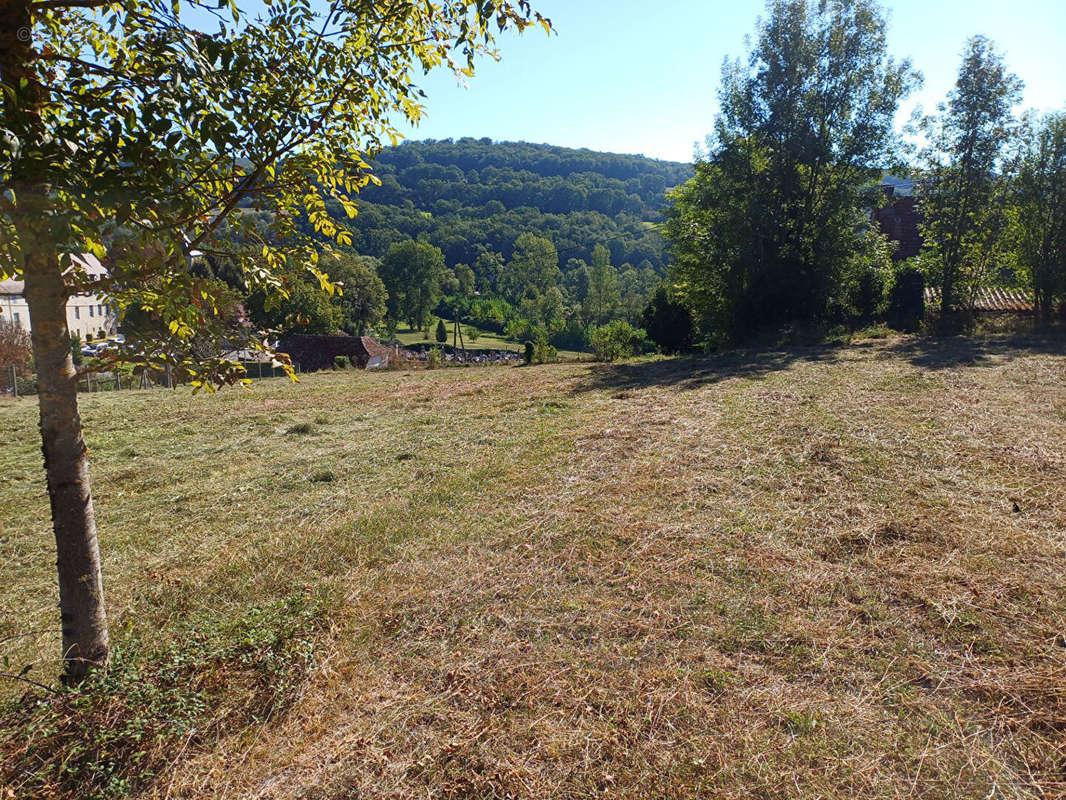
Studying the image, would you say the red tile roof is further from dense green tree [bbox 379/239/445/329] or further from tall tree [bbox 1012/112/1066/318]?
dense green tree [bbox 379/239/445/329]

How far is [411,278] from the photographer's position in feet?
290

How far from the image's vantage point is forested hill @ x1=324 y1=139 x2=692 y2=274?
449 ft

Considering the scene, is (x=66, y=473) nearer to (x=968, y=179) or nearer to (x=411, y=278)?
(x=968, y=179)

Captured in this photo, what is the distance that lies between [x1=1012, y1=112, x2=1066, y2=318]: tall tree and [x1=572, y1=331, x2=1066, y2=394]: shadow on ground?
2.03 metres

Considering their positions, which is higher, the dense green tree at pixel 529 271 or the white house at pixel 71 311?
the dense green tree at pixel 529 271

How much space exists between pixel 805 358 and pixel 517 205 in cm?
16367

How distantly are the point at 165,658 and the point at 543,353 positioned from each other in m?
18.8

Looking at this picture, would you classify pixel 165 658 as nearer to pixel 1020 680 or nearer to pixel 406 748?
pixel 406 748

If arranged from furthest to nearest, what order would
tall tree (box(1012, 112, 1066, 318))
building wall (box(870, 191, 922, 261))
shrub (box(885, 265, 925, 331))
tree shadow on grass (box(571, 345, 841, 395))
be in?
building wall (box(870, 191, 922, 261)) < shrub (box(885, 265, 925, 331)) < tall tree (box(1012, 112, 1066, 318)) < tree shadow on grass (box(571, 345, 841, 395))


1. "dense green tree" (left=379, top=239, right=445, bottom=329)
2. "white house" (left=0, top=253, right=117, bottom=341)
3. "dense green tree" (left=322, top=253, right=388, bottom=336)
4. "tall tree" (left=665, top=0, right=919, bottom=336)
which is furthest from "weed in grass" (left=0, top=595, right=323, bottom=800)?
"dense green tree" (left=379, top=239, right=445, bottom=329)

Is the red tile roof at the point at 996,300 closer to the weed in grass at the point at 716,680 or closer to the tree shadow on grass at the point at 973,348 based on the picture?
the tree shadow on grass at the point at 973,348

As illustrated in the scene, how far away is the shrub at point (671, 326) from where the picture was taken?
24422mm

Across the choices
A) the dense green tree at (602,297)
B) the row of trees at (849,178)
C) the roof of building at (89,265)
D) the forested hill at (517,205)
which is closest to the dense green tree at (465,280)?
the forested hill at (517,205)

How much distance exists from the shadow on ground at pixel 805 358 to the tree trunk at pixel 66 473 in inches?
365
